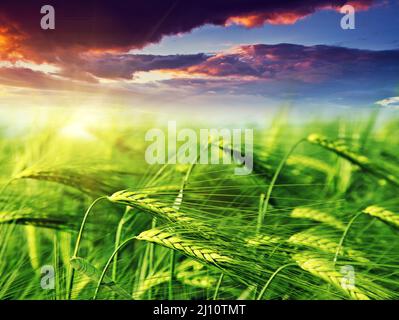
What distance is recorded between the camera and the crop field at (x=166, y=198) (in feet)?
5.34

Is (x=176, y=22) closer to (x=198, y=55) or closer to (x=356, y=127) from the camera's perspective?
(x=198, y=55)

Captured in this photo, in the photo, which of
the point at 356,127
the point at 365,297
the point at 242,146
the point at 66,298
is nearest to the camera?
the point at 365,297

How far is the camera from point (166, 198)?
1.68 metres

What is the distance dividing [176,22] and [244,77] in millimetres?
281

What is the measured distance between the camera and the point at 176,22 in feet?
5.84

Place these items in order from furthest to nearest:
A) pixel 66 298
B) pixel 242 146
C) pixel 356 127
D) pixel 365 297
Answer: pixel 356 127 < pixel 242 146 < pixel 66 298 < pixel 365 297

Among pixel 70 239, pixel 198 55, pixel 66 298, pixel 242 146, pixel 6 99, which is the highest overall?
pixel 198 55

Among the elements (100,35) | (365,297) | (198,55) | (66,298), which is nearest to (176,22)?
(198,55)

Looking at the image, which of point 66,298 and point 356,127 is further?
point 356,127

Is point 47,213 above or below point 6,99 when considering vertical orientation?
below

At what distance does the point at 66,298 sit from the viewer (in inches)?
61.9

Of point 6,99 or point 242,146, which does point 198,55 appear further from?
point 6,99

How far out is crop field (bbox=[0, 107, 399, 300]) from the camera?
1.63m

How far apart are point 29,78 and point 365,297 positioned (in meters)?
1.23
